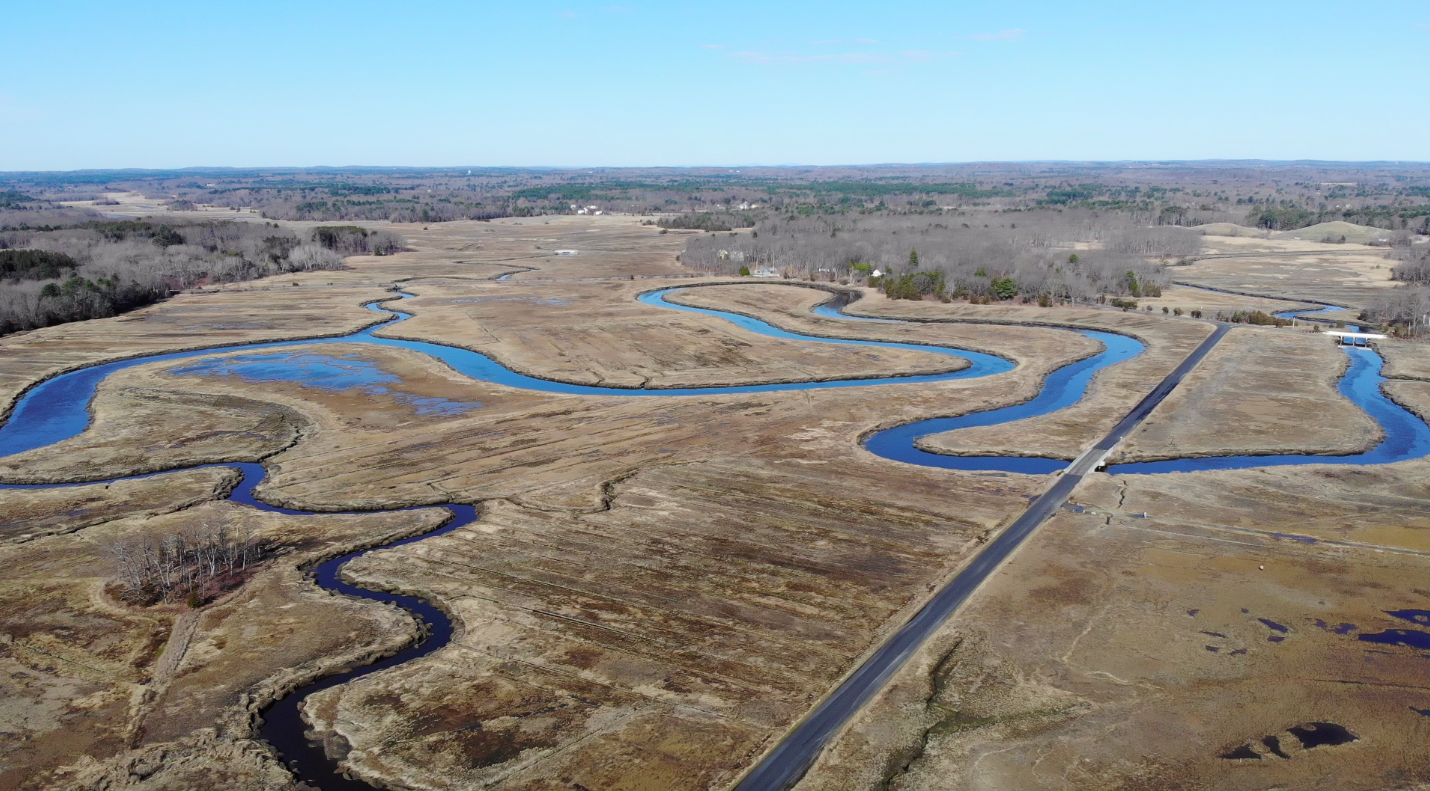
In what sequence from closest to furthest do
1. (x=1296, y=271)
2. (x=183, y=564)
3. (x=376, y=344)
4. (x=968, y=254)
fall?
(x=183, y=564) → (x=376, y=344) → (x=968, y=254) → (x=1296, y=271)

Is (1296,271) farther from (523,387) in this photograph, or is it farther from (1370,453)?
(523,387)

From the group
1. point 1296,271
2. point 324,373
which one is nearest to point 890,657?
point 324,373

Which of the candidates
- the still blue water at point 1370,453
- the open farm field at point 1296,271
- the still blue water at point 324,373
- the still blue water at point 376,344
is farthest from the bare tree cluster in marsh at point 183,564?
the open farm field at point 1296,271

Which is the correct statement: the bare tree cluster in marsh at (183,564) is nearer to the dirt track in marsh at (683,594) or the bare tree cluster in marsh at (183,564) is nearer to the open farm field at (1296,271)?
the dirt track in marsh at (683,594)

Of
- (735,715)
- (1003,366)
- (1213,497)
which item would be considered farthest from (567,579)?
(1003,366)

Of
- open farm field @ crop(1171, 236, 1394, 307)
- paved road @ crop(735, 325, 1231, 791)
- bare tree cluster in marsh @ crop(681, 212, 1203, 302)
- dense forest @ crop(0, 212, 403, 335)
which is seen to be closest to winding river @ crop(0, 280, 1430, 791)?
paved road @ crop(735, 325, 1231, 791)

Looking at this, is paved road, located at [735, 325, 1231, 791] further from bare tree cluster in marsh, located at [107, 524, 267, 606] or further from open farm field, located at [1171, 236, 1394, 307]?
open farm field, located at [1171, 236, 1394, 307]
